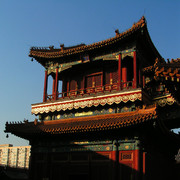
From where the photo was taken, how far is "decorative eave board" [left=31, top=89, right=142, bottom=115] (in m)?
17.2

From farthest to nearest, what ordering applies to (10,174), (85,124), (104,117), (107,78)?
1. (10,174)
2. (107,78)
3. (104,117)
4. (85,124)

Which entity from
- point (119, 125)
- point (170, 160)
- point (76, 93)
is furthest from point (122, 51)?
point (170, 160)

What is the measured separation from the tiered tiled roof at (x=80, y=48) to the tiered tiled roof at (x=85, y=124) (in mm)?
5415

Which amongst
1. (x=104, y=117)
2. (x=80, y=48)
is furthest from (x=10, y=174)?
(x=80, y=48)

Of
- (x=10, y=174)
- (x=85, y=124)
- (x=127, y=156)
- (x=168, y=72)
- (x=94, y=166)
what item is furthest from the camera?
(x=10, y=174)

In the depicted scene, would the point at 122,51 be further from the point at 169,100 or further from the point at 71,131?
the point at 71,131

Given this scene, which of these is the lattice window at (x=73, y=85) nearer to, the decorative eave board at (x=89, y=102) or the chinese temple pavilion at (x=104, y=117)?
the chinese temple pavilion at (x=104, y=117)

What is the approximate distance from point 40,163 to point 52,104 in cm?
439

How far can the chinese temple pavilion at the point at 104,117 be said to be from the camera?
15.6m

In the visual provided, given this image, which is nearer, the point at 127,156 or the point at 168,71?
the point at 168,71

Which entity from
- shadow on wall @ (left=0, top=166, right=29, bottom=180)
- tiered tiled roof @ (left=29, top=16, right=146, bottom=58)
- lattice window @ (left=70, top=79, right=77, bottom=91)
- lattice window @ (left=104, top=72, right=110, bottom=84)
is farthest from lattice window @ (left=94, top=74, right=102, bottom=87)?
shadow on wall @ (left=0, top=166, right=29, bottom=180)

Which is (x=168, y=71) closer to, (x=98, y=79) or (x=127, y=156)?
(x=127, y=156)

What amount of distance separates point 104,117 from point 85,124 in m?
1.52

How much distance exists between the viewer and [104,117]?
17562 millimetres
